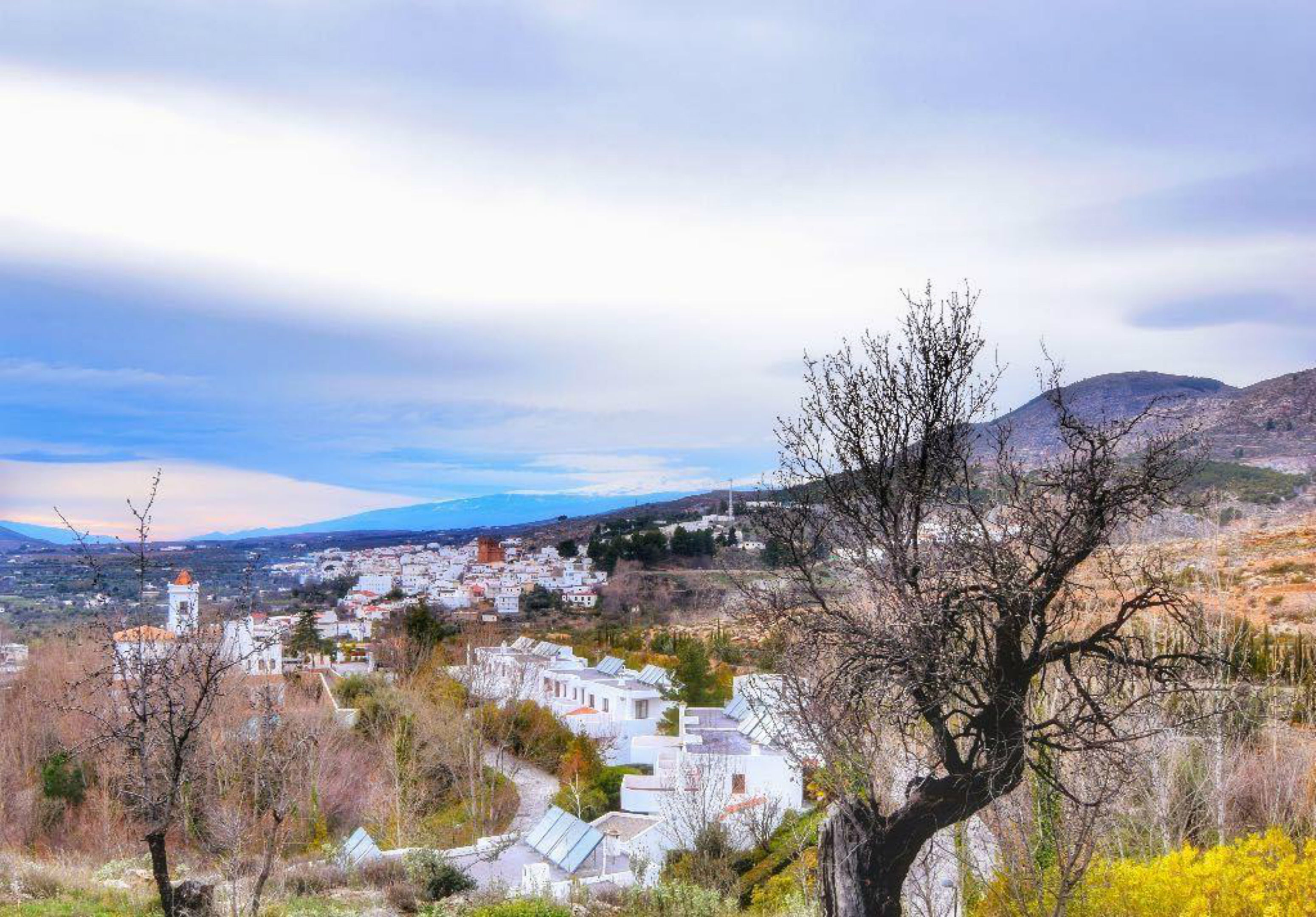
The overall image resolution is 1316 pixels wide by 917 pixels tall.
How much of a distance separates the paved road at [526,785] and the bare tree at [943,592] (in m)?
15.5

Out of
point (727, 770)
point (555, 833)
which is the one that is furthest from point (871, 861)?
point (727, 770)

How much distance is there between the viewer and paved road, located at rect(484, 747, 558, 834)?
75.7 feet

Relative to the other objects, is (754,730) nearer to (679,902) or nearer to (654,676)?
(679,902)

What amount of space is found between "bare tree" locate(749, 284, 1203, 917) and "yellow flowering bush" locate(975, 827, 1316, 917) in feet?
3.05

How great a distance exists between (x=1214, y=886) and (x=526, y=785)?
72.2 ft

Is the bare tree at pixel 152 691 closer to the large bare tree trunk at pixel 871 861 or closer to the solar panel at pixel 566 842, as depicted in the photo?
the large bare tree trunk at pixel 871 861

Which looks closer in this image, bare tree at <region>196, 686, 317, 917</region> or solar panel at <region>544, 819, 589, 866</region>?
bare tree at <region>196, 686, 317, 917</region>

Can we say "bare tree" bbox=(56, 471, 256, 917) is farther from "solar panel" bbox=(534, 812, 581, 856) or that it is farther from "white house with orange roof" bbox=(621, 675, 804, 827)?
"white house with orange roof" bbox=(621, 675, 804, 827)

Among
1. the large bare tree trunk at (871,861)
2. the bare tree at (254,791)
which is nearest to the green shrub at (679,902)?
the bare tree at (254,791)

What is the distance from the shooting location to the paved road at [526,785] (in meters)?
23.1

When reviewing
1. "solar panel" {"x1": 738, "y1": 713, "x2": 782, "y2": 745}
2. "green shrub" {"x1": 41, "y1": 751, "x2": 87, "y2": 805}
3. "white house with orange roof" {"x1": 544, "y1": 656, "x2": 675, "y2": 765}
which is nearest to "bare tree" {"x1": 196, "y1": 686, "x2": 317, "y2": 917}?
"green shrub" {"x1": 41, "y1": 751, "x2": 87, "y2": 805}

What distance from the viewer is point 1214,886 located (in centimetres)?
687

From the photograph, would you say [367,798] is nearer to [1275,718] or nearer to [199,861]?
[199,861]

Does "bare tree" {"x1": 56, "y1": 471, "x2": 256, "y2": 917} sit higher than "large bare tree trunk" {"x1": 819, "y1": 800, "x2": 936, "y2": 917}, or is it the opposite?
"bare tree" {"x1": 56, "y1": 471, "x2": 256, "y2": 917}
